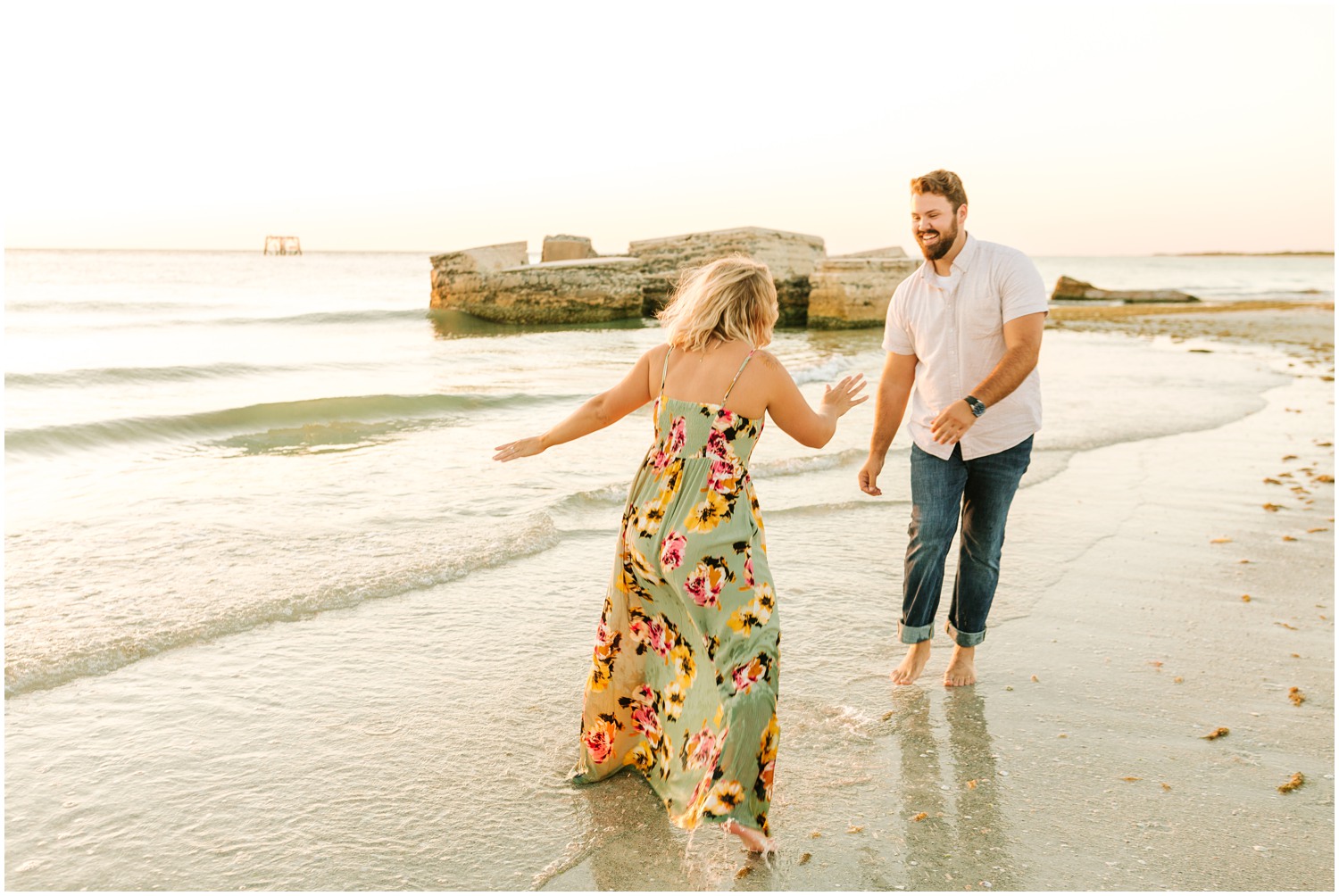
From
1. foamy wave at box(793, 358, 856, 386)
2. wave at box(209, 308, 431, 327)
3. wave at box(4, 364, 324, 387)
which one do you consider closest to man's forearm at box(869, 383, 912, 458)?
foamy wave at box(793, 358, 856, 386)

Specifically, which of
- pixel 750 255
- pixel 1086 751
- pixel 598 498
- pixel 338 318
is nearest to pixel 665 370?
pixel 1086 751

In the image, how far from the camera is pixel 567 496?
24.0 feet

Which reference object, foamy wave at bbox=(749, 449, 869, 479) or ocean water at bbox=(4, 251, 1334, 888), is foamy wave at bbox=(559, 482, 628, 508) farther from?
foamy wave at bbox=(749, 449, 869, 479)

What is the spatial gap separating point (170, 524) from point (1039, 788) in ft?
17.9

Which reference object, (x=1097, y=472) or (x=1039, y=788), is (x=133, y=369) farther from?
Answer: (x=1039, y=788)

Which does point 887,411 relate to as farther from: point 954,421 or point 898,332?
point 954,421

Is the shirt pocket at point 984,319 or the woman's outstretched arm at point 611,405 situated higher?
the shirt pocket at point 984,319

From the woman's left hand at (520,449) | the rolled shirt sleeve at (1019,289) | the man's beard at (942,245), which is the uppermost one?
the man's beard at (942,245)

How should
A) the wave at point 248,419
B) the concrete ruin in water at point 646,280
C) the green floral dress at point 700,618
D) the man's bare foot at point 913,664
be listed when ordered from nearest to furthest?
the green floral dress at point 700,618, the man's bare foot at point 913,664, the wave at point 248,419, the concrete ruin in water at point 646,280

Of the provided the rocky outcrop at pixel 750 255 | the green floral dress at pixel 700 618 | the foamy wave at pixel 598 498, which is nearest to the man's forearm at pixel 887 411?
the green floral dress at pixel 700 618

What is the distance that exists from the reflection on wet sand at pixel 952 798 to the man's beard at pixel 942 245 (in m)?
1.73

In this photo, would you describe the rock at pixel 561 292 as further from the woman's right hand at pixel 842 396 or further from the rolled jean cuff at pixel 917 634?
the woman's right hand at pixel 842 396

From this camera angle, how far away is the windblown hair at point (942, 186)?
381 centimetres

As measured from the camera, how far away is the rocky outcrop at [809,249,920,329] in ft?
81.8
